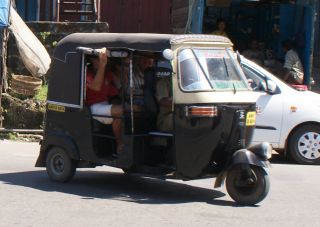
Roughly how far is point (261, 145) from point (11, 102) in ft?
25.0

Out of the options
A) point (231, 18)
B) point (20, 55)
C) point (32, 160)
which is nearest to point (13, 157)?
point (32, 160)

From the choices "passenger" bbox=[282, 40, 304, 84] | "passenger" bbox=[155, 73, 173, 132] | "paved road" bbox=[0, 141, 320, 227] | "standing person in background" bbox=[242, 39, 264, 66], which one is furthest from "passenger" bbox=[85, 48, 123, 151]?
"standing person in background" bbox=[242, 39, 264, 66]

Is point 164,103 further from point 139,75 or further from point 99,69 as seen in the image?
point 99,69

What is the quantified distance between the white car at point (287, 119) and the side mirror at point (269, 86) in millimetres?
25

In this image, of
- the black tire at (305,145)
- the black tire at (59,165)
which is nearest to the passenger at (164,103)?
the black tire at (59,165)

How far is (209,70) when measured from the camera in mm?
8258

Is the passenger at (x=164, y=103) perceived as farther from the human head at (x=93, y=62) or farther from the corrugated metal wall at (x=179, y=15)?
the corrugated metal wall at (x=179, y=15)

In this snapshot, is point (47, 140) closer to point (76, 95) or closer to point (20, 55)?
point (76, 95)

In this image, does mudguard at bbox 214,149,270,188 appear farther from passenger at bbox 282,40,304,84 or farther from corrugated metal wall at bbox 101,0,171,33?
corrugated metal wall at bbox 101,0,171,33

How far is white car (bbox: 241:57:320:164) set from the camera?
11625mm

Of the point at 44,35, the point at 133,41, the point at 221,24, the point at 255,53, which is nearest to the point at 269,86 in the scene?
the point at 133,41

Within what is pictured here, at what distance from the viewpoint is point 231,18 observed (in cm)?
1833

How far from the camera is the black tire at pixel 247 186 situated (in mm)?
8016

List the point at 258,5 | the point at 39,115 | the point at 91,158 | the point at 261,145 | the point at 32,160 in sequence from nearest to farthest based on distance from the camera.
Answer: the point at 261,145
the point at 91,158
the point at 32,160
the point at 39,115
the point at 258,5
